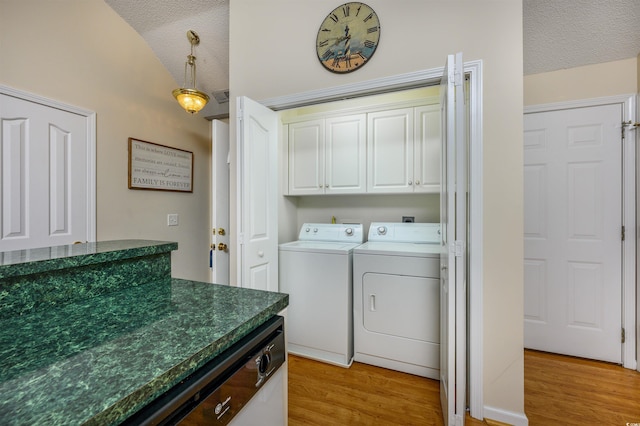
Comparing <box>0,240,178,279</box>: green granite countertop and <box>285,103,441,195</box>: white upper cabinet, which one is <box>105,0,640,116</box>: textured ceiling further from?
<box>0,240,178,279</box>: green granite countertop

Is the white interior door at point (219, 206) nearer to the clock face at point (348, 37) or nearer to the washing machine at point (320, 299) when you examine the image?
the washing machine at point (320, 299)

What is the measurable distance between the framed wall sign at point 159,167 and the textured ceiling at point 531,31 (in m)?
0.79

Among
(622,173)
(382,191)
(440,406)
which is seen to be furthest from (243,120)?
(622,173)

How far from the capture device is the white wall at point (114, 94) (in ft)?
6.18

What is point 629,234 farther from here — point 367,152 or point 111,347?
point 111,347

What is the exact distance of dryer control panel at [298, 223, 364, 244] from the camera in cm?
258

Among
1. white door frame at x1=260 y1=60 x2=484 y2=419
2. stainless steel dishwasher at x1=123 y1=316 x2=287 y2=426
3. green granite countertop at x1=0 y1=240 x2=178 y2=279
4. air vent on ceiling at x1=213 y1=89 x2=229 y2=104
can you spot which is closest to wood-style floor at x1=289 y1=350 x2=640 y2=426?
white door frame at x1=260 y1=60 x2=484 y2=419

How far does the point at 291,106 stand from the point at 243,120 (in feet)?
1.27

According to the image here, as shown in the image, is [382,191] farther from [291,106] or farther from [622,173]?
[622,173]

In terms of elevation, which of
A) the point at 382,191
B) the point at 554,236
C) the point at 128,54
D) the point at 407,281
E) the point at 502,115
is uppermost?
the point at 128,54

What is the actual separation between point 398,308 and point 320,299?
0.60 metres

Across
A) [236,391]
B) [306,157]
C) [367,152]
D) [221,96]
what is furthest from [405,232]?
[221,96]

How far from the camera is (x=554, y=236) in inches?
87.7

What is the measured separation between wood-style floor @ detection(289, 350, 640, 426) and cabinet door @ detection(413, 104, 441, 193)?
149 cm
